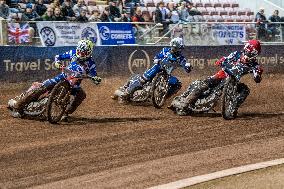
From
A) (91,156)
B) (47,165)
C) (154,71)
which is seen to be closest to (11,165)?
(47,165)

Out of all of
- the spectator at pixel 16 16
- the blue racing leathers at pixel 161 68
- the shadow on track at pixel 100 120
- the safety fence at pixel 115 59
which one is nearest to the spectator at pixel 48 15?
the spectator at pixel 16 16

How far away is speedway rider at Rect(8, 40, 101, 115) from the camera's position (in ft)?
46.0

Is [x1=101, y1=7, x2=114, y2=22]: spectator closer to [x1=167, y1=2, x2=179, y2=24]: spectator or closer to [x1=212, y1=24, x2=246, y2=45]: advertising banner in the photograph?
[x1=167, y1=2, x2=179, y2=24]: spectator

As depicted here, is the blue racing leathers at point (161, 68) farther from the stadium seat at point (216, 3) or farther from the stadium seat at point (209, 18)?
the stadium seat at point (216, 3)

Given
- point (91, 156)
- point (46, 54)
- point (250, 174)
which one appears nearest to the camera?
point (250, 174)

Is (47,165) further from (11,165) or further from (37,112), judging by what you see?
(37,112)

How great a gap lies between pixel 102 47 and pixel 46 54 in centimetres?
241

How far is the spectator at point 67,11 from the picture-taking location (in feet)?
72.4

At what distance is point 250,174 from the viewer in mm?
9625

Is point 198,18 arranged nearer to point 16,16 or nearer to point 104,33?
point 104,33

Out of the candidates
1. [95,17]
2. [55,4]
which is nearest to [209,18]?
[95,17]

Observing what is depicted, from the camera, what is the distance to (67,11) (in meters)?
22.3

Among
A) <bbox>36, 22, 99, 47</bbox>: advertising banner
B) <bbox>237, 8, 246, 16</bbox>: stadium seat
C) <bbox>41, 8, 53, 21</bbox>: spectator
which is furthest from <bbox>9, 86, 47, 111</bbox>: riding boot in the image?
<bbox>237, 8, 246, 16</bbox>: stadium seat

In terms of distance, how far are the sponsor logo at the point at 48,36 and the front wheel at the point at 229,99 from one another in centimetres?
696
